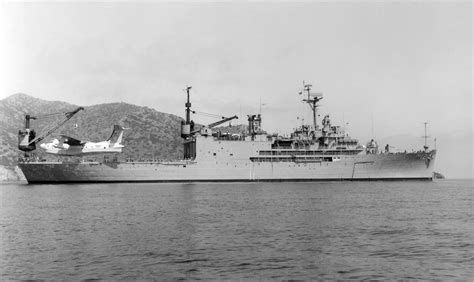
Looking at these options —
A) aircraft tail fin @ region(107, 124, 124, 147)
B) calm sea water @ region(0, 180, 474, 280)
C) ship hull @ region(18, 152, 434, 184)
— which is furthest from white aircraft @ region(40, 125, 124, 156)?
calm sea water @ region(0, 180, 474, 280)

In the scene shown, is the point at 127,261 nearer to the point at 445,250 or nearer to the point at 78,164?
the point at 445,250

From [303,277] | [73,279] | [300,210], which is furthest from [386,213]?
[73,279]

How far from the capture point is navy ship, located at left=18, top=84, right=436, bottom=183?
6962 cm

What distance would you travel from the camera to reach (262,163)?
74188 mm

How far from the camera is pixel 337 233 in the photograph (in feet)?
71.8

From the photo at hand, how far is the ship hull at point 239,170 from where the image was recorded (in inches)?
2717

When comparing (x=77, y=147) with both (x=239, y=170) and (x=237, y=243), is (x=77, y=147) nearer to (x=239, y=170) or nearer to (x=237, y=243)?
(x=239, y=170)

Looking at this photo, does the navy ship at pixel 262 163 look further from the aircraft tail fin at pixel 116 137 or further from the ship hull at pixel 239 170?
the aircraft tail fin at pixel 116 137

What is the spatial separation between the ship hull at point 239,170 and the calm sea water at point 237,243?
3682cm

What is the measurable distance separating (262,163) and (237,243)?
5489 centimetres

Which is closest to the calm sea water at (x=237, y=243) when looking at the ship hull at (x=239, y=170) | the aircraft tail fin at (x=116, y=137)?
the ship hull at (x=239, y=170)

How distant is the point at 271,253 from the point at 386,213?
15532mm

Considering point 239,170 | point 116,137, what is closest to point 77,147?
point 116,137

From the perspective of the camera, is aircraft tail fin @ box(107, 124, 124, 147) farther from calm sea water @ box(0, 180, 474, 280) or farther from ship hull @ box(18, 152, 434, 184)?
calm sea water @ box(0, 180, 474, 280)
